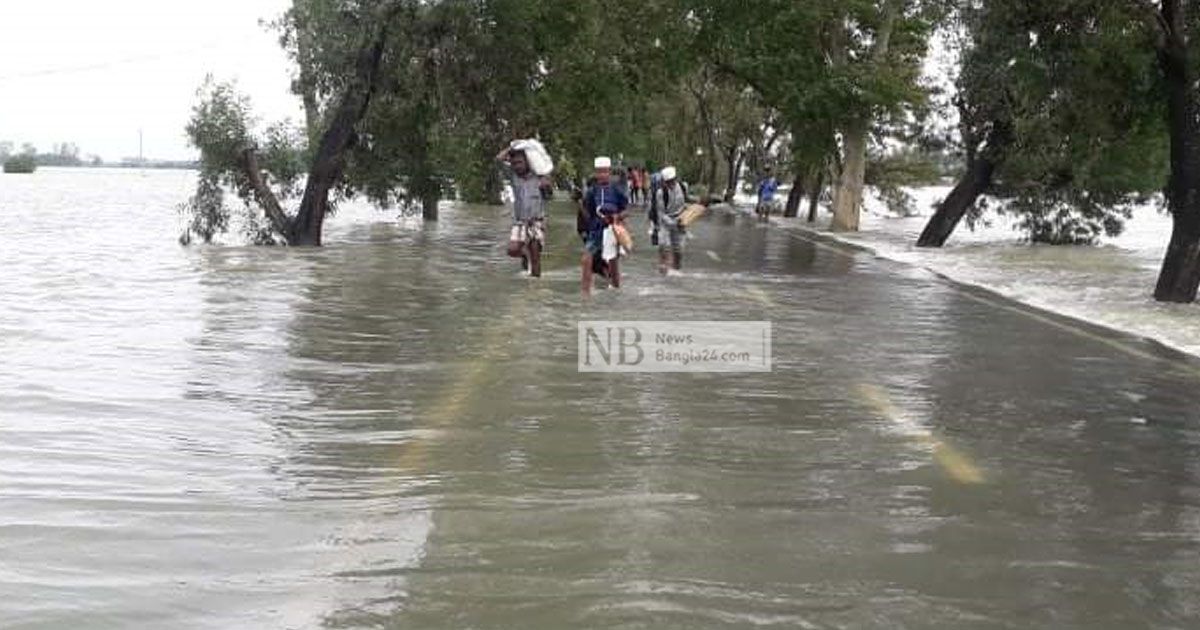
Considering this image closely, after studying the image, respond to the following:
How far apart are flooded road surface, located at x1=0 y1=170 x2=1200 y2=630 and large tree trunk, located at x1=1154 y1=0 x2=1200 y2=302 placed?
4.26 meters

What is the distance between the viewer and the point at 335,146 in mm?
25734

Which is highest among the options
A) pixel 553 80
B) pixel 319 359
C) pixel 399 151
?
pixel 553 80

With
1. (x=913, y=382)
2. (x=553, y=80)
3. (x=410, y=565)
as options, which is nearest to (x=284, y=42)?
(x=553, y=80)

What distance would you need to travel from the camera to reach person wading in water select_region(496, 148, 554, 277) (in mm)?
15766

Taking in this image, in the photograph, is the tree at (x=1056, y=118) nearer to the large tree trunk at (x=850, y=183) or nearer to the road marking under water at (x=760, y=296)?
the large tree trunk at (x=850, y=183)

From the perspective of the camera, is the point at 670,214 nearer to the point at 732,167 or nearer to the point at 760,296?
the point at 760,296

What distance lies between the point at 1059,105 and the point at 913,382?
11751 mm

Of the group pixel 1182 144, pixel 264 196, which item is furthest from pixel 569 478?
pixel 264 196

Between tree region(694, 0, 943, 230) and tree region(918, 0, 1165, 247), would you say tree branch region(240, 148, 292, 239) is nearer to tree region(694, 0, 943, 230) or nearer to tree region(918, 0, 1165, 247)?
tree region(694, 0, 943, 230)

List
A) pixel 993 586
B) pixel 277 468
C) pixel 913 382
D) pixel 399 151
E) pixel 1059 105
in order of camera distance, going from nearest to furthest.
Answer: pixel 993 586 → pixel 277 468 → pixel 913 382 → pixel 1059 105 → pixel 399 151

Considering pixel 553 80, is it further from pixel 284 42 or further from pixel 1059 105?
pixel 1059 105

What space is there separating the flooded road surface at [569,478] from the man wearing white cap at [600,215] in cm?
240

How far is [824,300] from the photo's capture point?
→ 50.2 feet

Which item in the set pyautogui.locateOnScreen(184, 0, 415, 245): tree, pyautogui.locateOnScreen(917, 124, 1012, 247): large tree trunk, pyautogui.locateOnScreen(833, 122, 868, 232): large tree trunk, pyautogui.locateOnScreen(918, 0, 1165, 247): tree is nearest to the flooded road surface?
pyautogui.locateOnScreen(918, 0, 1165, 247): tree
